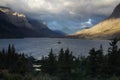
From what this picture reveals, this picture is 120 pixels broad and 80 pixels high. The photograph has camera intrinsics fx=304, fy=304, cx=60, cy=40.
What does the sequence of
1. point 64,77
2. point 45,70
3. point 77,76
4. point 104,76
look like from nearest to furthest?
point 77,76, point 64,77, point 104,76, point 45,70

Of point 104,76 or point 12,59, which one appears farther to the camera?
point 12,59

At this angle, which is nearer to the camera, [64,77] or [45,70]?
[64,77]

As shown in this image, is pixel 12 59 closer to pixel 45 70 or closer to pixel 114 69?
pixel 45 70

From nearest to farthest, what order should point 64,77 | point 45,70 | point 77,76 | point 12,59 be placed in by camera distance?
point 77,76 < point 64,77 < point 45,70 < point 12,59

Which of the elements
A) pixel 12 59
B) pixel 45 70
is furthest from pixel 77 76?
pixel 12 59

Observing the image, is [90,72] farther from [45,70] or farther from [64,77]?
[45,70]

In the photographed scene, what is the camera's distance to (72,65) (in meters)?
40.5

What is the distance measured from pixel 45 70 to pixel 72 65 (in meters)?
10.2

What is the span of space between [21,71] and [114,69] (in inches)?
478

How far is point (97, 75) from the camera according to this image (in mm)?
38406

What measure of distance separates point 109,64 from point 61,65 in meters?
6.36

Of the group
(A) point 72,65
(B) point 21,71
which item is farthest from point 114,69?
(B) point 21,71

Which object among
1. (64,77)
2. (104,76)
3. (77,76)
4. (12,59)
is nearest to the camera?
(77,76)

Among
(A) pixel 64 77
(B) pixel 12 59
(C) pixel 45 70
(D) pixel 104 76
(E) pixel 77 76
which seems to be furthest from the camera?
(B) pixel 12 59
